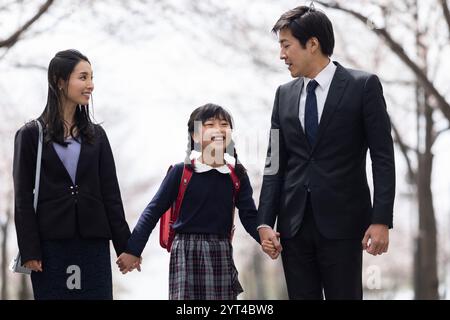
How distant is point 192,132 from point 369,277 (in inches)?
50.5

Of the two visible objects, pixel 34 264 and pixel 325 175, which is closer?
pixel 325 175

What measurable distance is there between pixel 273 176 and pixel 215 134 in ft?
1.54

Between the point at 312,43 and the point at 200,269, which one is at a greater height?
the point at 312,43

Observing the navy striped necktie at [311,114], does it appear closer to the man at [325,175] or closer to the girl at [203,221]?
the man at [325,175]

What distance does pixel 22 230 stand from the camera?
4277 mm

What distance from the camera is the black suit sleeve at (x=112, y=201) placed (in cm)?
454

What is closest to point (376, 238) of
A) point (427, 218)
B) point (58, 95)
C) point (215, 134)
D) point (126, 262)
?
point (215, 134)

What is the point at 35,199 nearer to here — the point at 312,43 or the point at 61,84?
the point at 61,84

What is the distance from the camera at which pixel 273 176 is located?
4.23 m

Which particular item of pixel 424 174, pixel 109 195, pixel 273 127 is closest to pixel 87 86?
pixel 109 195

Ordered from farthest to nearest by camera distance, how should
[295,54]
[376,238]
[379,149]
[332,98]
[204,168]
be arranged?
[204,168] < [295,54] < [332,98] < [379,149] < [376,238]

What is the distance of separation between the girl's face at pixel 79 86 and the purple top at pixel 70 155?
238 mm

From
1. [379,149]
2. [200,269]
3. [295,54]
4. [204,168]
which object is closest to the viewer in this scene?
[379,149]
